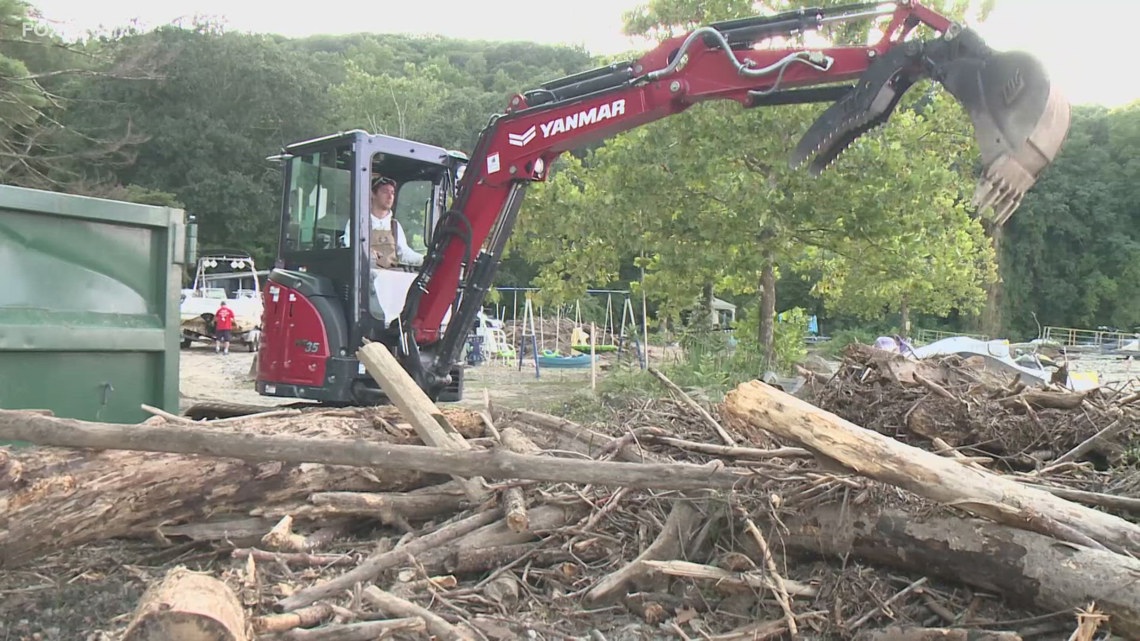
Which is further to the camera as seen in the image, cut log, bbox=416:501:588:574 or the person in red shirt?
the person in red shirt

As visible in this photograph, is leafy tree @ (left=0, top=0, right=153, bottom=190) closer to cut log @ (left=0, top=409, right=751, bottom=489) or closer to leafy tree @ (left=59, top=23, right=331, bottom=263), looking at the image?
leafy tree @ (left=59, top=23, right=331, bottom=263)

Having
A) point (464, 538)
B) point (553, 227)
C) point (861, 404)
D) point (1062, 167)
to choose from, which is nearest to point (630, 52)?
point (553, 227)

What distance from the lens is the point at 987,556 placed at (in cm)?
302

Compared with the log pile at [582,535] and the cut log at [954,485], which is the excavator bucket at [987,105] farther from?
the cut log at [954,485]

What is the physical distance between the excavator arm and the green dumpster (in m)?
2.11

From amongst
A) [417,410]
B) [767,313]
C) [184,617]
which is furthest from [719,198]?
[184,617]

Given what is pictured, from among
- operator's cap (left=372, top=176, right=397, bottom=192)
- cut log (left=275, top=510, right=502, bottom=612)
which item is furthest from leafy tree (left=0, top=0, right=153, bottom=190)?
cut log (left=275, top=510, right=502, bottom=612)

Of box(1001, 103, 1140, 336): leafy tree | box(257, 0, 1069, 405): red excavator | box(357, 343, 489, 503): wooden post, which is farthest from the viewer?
box(1001, 103, 1140, 336): leafy tree

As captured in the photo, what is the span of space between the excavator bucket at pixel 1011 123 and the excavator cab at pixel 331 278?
3.91m

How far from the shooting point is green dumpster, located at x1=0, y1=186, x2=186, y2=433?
376 centimetres

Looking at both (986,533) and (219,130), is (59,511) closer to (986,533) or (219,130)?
(986,533)

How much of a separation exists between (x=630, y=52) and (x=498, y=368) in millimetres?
9210

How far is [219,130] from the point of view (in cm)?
4328

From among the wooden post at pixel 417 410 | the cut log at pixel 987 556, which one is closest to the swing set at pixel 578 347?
the wooden post at pixel 417 410
